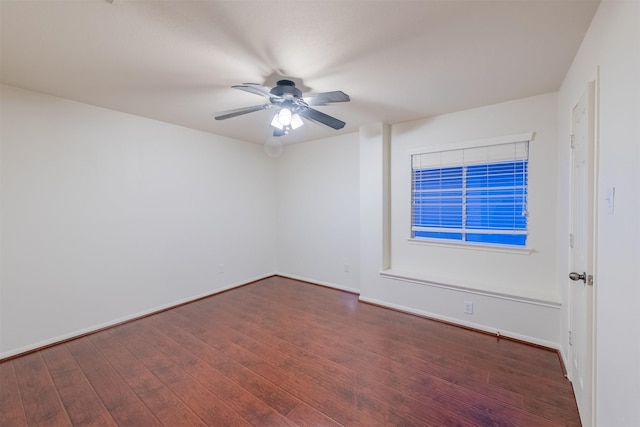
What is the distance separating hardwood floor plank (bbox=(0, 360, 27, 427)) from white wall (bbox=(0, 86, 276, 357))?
0.34 metres

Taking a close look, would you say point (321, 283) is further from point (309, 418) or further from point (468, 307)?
point (309, 418)

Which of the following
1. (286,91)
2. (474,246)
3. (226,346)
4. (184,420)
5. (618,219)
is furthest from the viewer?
(474,246)

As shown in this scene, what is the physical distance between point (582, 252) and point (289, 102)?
2.36 m

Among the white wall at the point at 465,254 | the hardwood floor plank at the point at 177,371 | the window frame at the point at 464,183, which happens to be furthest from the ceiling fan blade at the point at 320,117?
the hardwood floor plank at the point at 177,371

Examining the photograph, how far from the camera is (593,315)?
4.60 feet

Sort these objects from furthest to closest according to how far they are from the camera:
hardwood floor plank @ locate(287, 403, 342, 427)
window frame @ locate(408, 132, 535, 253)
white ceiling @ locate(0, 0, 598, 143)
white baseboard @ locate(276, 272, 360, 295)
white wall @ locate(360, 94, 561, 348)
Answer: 1. white baseboard @ locate(276, 272, 360, 295)
2. window frame @ locate(408, 132, 535, 253)
3. white wall @ locate(360, 94, 561, 348)
4. hardwood floor plank @ locate(287, 403, 342, 427)
5. white ceiling @ locate(0, 0, 598, 143)

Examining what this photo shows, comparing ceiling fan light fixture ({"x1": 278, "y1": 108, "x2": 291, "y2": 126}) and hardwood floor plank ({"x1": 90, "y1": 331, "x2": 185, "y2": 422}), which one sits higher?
ceiling fan light fixture ({"x1": 278, "y1": 108, "x2": 291, "y2": 126})

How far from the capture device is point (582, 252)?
1717 millimetres

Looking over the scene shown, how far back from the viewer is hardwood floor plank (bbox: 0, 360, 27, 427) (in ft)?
5.61

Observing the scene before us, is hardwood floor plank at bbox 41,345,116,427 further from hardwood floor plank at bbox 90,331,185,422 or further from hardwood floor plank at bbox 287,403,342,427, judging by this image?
hardwood floor plank at bbox 287,403,342,427

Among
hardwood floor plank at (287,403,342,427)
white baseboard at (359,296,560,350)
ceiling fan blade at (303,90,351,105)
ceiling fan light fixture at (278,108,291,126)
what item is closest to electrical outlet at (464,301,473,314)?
white baseboard at (359,296,560,350)

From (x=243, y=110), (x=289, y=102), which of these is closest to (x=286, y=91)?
(x=289, y=102)

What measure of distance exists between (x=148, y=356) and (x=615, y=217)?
3.39m

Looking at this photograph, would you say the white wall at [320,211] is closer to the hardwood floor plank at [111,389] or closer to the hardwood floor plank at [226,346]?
the hardwood floor plank at [226,346]
